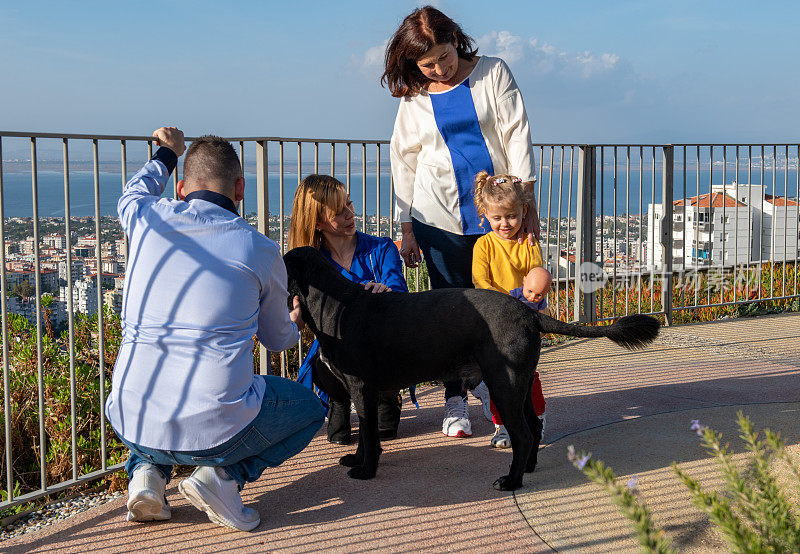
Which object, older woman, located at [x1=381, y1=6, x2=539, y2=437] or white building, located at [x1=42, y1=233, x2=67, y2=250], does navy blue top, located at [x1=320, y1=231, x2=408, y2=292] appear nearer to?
older woman, located at [x1=381, y1=6, x2=539, y2=437]

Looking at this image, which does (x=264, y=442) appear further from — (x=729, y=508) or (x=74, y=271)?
(x=729, y=508)

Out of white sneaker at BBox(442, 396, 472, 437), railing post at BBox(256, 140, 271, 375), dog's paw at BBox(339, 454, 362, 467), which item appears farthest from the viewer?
railing post at BBox(256, 140, 271, 375)

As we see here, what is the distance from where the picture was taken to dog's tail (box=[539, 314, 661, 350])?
3328 mm

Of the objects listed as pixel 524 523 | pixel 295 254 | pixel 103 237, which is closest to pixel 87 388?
pixel 103 237

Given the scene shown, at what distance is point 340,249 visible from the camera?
13.8 ft

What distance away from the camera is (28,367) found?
193 inches

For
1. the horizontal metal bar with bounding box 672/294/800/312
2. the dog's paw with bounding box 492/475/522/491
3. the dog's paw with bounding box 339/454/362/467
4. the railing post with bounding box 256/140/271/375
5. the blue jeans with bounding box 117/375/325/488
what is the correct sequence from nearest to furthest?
the blue jeans with bounding box 117/375/325/488 < the dog's paw with bounding box 492/475/522/491 < the dog's paw with bounding box 339/454/362/467 < the railing post with bounding box 256/140/271/375 < the horizontal metal bar with bounding box 672/294/800/312

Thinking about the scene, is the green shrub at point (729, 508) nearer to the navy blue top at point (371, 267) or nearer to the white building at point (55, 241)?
the navy blue top at point (371, 267)

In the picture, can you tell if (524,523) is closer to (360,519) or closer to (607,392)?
(360,519)

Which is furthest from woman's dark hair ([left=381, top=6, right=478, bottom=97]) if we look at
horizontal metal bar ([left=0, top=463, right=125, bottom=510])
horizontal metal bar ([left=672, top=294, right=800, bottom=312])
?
horizontal metal bar ([left=672, top=294, right=800, bottom=312])

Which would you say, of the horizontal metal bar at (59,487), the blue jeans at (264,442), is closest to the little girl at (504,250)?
the blue jeans at (264,442)

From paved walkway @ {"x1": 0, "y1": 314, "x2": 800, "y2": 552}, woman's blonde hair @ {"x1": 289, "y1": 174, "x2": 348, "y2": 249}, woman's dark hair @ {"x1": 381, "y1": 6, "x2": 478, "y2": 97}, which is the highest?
woman's dark hair @ {"x1": 381, "y1": 6, "x2": 478, "y2": 97}

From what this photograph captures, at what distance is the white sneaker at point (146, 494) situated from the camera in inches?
120

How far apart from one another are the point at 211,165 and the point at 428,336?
4.00ft
